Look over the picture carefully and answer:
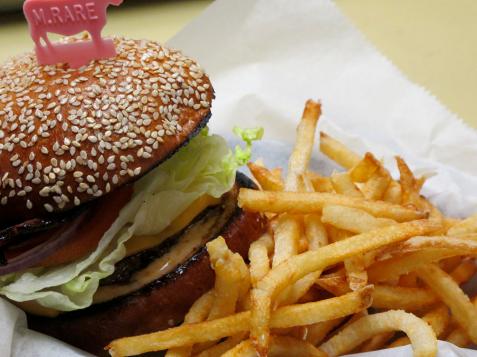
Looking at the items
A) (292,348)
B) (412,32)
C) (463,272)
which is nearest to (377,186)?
(463,272)

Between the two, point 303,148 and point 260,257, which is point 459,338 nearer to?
point 260,257

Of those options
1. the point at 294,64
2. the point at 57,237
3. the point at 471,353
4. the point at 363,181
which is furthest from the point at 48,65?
the point at 471,353

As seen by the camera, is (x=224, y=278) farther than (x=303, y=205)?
No

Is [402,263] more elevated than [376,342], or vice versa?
[402,263]

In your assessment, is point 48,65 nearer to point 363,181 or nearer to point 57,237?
point 57,237

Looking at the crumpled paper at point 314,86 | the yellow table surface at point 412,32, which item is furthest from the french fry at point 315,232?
the yellow table surface at point 412,32

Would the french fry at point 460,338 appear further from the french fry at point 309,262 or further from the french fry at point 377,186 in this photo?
the french fry at point 377,186

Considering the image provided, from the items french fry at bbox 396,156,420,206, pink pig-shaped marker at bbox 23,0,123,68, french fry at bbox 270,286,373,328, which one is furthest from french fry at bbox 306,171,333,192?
pink pig-shaped marker at bbox 23,0,123,68
